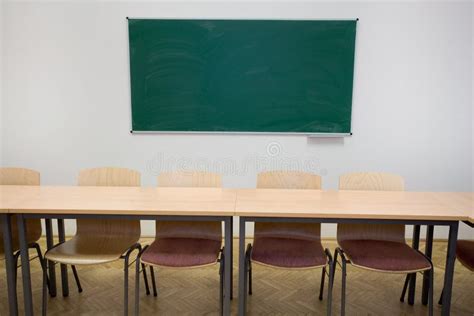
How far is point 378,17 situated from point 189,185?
2.41 m

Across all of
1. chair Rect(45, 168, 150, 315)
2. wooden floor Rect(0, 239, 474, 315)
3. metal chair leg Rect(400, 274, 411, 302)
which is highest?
chair Rect(45, 168, 150, 315)

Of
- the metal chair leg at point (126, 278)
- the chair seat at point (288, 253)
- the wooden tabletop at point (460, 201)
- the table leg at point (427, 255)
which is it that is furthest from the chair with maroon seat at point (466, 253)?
the metal chair leg at point (126, 278)

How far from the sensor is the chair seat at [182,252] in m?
2.02

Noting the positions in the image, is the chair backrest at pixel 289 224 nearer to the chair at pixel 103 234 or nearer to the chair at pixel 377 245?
the chair at pixel 377 245

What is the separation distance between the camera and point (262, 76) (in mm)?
3299

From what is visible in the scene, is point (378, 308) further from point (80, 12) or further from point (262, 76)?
point (80, 12)

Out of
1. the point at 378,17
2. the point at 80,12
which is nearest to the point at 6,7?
the point at 80,12

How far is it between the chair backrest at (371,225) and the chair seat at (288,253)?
26cm

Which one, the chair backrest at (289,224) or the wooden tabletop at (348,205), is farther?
the chair backrest at (289,224)

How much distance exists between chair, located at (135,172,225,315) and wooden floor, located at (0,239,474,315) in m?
0.22

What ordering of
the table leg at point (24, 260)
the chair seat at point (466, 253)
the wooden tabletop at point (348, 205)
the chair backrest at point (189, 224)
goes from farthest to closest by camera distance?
the chair backrest at point (189, 224)
the chair seat at point (466, 253)
the table leg at point (24, 260)
the wooden tabletop at point (348, 205)

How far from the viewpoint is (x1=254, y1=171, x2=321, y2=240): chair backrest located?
239 centimetres

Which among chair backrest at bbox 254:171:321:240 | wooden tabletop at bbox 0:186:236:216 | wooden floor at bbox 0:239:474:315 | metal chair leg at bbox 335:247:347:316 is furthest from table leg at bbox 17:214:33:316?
metal chair leg at bbox 335:247:347:316

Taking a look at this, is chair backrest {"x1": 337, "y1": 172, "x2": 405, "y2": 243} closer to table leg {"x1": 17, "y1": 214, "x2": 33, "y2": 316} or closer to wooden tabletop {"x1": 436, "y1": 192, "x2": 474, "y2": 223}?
wooden tabletop {"x1": 436, "y1": 192, "x2": 474, "y2": 223}
